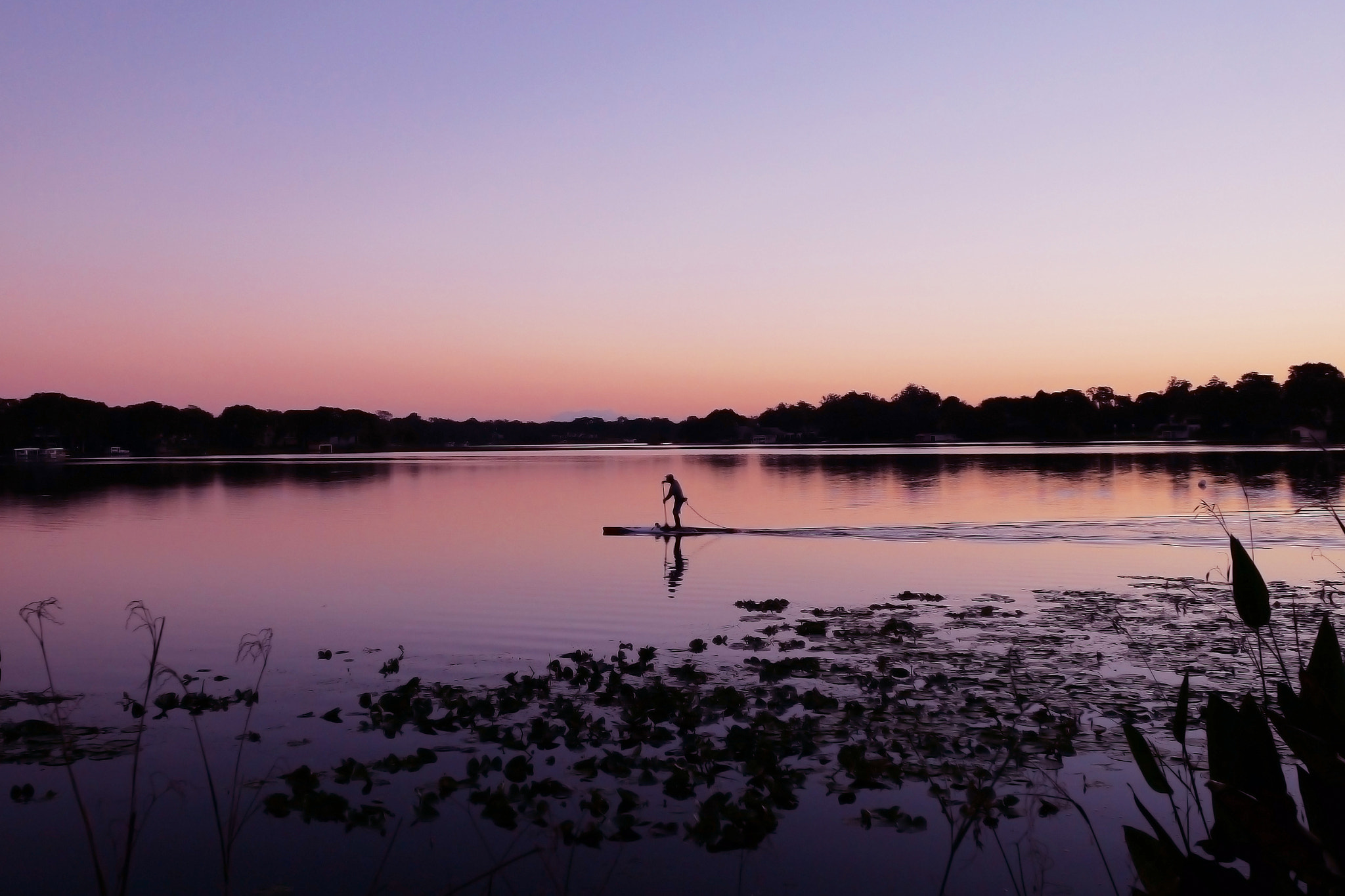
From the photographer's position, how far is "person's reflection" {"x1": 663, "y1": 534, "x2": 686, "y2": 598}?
26.0 m

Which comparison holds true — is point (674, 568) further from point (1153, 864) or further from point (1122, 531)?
point (1153, 864)

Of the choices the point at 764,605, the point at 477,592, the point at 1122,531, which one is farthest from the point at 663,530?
the point at 1122,531

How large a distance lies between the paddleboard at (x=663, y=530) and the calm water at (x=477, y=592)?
0.54 metres

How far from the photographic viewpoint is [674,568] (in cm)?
2989

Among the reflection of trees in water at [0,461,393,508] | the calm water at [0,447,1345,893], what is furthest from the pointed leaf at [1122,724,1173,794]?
the reflection of trees in water at [0,461,393,508]

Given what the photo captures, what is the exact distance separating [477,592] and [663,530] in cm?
1414

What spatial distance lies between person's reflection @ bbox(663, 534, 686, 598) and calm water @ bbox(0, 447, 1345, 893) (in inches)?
5.5

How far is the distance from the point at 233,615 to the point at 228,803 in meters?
13.1

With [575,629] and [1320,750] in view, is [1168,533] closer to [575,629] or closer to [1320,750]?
[575,629]

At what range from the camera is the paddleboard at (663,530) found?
38406 mm

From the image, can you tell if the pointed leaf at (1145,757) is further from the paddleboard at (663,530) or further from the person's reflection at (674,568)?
the paddleboard at (663,530)

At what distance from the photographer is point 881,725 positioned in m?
12.3

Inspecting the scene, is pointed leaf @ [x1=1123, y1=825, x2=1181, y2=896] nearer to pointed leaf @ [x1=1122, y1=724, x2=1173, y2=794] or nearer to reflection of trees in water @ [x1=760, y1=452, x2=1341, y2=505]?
pointed leaf @ [x1=1122, y1=724, x2=1173, y2=794]

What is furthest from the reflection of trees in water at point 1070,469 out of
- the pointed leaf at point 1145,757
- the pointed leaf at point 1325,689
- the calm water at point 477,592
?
the pointed leaf at point 1325,689
